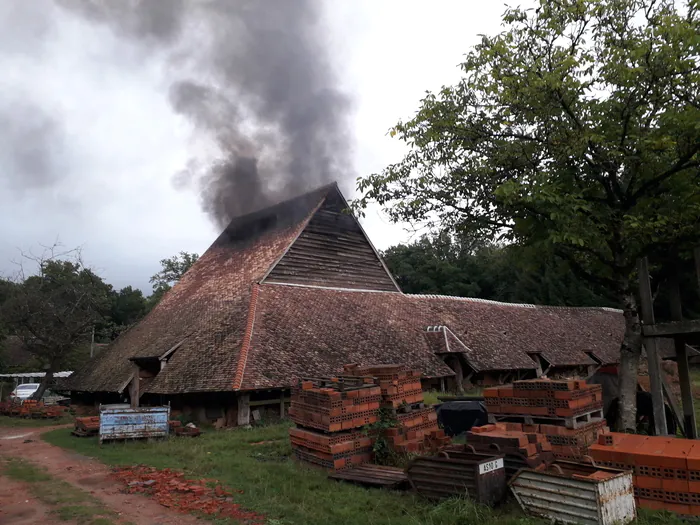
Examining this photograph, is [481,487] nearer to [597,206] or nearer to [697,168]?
[597,206]

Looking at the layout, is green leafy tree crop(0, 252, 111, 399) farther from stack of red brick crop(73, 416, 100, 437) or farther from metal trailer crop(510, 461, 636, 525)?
metal trailer crop(510, 461, 636, 525)

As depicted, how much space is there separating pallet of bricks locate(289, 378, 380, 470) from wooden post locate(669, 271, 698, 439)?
5.45m

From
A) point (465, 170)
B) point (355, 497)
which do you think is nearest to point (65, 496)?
point (355, 497)

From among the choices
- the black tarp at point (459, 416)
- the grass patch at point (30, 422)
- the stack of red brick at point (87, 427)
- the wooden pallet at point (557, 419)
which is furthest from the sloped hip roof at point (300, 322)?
the wooden pallet at point (557, 419)

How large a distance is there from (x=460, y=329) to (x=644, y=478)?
18.7 meters

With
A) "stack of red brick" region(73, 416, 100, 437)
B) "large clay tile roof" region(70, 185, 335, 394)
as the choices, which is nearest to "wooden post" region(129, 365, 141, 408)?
"large clay tile roof" region(70, 185, 335, 394)

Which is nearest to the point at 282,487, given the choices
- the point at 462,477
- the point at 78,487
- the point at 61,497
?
the point at 462,477

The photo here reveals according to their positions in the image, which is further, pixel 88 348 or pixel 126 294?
pixel 126 294

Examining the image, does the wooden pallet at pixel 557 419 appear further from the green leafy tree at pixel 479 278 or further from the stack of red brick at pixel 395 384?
the green leafy tree at pixel 479 278

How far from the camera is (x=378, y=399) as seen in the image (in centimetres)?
1016

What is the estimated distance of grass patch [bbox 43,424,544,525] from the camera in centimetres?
643

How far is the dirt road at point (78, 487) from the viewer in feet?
23.5

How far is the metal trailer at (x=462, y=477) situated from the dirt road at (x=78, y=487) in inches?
121

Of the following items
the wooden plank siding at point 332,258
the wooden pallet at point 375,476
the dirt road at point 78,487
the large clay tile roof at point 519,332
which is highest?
the wooden plank siding at point 332,258
